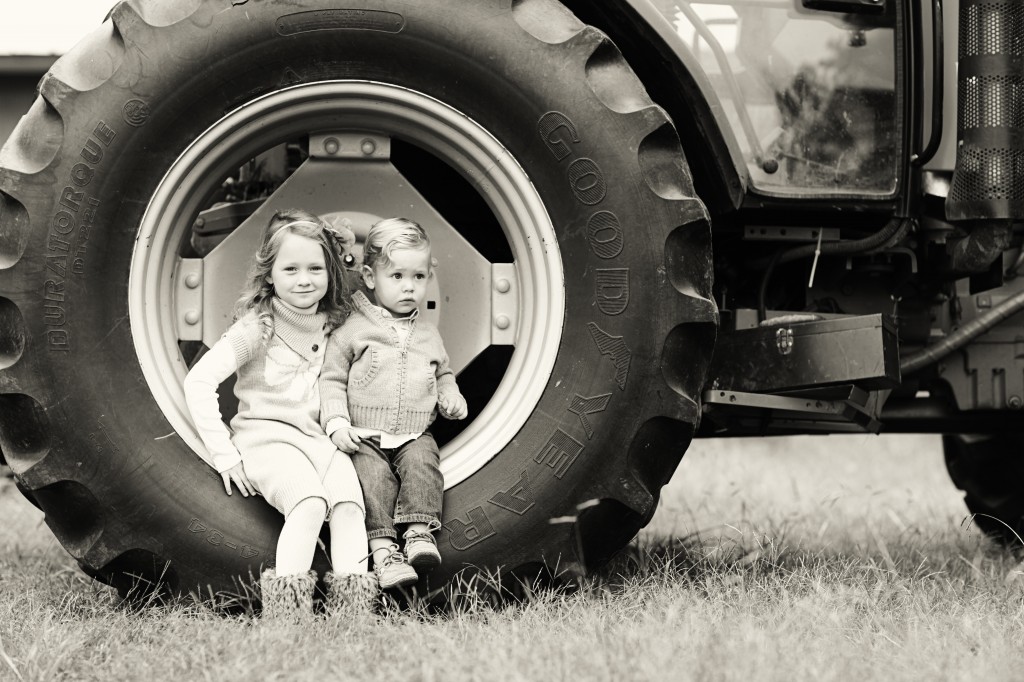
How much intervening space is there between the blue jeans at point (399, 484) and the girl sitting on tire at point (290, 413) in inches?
1.1

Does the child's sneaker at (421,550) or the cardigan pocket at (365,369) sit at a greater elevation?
the cardigan pocket at (365,369)

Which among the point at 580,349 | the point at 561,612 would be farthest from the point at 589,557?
the point at 580,349

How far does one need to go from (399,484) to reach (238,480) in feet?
1.01

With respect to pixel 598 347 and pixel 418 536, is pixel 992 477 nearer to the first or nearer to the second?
pixel 598 347

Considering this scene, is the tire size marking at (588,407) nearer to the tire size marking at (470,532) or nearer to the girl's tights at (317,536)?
the tire size marking at (470,532)

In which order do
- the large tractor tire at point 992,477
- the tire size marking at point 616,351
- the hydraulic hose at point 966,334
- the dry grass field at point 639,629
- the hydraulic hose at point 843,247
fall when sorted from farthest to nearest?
the large tractor tire at point 992,477
the hydraulic hose at point 966,334
the hydraulic hose at point 843,247
the tire size marking at point 616,351
the dry grass field at point 639,629

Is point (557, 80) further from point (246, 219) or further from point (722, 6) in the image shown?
point (246, 219)

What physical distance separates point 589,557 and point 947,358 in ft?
3.53

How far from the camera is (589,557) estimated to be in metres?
2.16

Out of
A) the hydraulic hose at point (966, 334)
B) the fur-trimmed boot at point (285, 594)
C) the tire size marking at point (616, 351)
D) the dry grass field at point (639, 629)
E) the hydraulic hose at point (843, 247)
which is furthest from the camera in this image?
the hydraulic hose at point (966, 334)

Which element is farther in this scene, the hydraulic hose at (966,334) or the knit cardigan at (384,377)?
the hydraulic hose at (966,334)

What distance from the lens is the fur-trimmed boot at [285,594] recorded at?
6.51 ft

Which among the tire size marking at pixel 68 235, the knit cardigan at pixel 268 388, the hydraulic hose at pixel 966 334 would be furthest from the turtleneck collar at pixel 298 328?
the hydraulic hose at pixel 966 334

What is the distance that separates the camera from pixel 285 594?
2.01 meters
